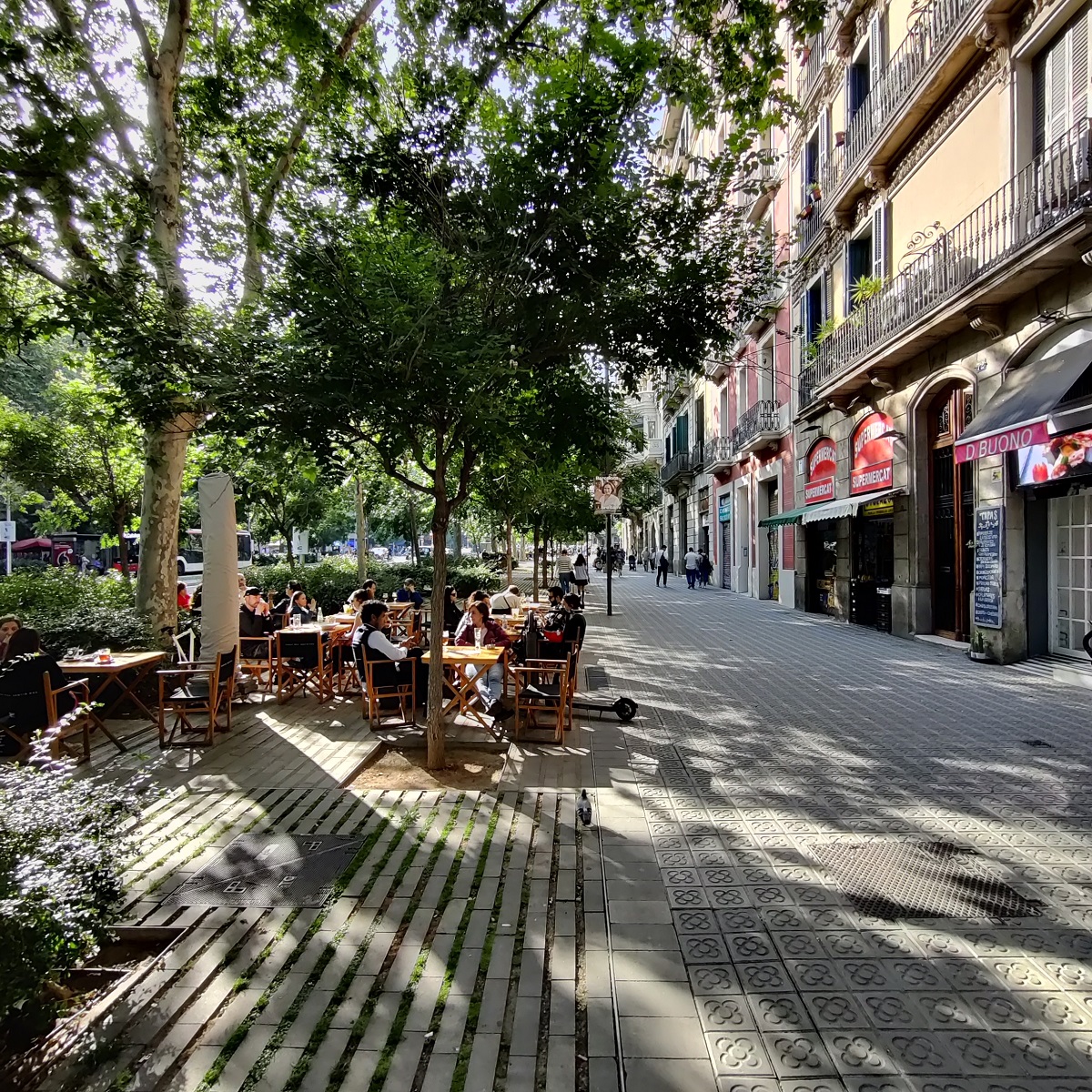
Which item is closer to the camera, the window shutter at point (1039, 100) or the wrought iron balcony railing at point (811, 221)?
the window shutter at point (1039, 100)

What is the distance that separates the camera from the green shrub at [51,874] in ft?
7.11

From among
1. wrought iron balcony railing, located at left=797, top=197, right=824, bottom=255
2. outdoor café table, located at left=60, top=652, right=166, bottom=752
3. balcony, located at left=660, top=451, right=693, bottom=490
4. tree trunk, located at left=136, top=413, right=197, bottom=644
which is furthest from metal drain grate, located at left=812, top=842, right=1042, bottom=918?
balcony, located at left=660, top=451, right=693, bottom=490

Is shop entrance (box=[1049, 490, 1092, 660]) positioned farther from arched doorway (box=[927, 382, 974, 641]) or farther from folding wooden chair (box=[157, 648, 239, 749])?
folding wooden chair (box=[157, 648, 239, 749])

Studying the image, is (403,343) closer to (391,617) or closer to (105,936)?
(105,936)

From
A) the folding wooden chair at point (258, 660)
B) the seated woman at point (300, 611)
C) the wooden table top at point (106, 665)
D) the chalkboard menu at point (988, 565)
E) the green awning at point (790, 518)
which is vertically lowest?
the folding wooden chair at point (258, 660)

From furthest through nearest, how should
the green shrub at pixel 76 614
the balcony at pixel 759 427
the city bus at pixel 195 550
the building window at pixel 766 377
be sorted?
the city bus at pixel 195 550, the building window at pixel 766 377, the balcony at pixel 759 427, the green shrub at pixel 76 614

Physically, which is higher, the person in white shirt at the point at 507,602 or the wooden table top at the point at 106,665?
the person in white shirt at the point at 507,602

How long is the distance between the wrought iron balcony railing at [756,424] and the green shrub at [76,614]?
1752 cm

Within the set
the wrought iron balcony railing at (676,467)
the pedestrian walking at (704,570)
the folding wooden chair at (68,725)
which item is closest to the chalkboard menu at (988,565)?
the folding wooden chair at (68,725)

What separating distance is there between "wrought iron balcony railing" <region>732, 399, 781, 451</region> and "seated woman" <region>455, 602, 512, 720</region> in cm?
1545

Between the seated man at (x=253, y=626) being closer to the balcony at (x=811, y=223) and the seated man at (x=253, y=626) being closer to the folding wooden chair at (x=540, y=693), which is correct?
the folding wooden chair at (x=540, y=693)

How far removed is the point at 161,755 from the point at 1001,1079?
6265mm

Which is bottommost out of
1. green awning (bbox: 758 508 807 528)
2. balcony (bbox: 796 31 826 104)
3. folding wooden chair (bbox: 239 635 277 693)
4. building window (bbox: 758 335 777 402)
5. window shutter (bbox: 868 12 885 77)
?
folding wooden chair (bbox: 239 635 277 693)

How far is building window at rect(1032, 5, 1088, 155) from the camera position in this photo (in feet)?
29.0
